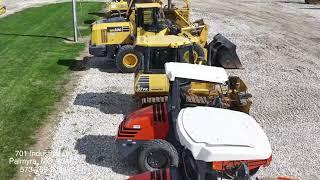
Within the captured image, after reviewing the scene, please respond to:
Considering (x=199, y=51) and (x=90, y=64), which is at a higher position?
(x=199, y=51)

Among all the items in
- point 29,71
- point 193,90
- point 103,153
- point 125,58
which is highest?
point 193,90

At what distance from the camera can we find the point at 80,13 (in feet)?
99.7

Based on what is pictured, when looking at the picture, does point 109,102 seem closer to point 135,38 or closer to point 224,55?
point 135,38

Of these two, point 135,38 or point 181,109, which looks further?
point 135,38

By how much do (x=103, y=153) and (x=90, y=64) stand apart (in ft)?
27.7

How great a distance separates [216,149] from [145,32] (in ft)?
41.8

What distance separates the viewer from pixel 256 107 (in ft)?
44.8

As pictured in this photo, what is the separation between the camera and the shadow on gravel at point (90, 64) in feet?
58.2

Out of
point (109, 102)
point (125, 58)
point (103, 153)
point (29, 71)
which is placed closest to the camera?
point (103, 153)

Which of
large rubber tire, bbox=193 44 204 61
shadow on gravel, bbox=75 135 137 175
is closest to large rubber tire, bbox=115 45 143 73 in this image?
large rubber tire, bbox=193 44 204 61

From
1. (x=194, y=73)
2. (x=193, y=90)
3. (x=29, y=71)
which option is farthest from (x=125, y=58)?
(x=194, y=73)

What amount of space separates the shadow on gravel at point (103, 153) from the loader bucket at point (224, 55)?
755 centimetres

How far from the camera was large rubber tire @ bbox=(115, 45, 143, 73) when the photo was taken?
1689 centimetres

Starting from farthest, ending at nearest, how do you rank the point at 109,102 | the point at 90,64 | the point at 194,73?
the point at 90,64
the point at 109,102
the point at 194,73
